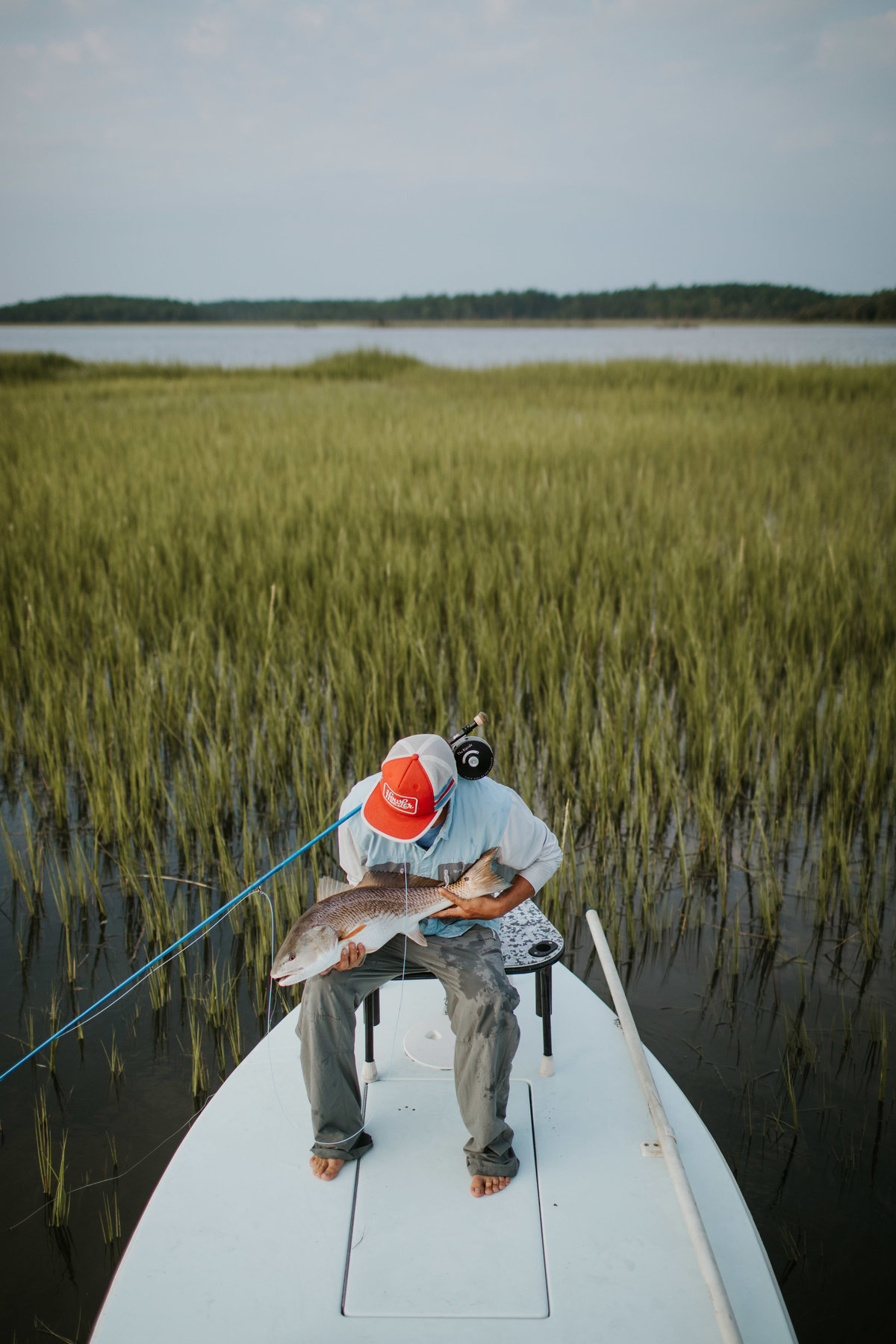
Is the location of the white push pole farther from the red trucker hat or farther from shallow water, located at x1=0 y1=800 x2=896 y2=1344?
the red trucker hat

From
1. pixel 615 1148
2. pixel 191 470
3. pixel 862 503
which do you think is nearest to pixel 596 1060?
pixel 615 1148

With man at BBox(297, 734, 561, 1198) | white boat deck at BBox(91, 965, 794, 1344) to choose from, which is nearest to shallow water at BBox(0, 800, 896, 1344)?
white boat deck at BBox(91, 965, 794, 1344)

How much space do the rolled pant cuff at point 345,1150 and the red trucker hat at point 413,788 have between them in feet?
1.86

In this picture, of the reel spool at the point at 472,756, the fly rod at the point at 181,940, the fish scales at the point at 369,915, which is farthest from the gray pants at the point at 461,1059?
the reel spool at the point at 472,756

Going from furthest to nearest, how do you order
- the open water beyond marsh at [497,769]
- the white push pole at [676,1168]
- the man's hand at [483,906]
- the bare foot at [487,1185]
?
the open water beyond marsh at [497,769]
the man's hand at [483,906]
the bare foot at [487,1185]
the white push pole at [676,1168]

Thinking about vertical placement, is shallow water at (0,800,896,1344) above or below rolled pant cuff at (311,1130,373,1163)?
below

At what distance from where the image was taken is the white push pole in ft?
4.01

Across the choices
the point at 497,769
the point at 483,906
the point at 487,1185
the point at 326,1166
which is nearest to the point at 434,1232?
the point at 487,1185

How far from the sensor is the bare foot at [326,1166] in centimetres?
152

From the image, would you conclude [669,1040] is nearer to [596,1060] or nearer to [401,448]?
[596,1060]

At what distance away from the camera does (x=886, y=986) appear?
7.72ft

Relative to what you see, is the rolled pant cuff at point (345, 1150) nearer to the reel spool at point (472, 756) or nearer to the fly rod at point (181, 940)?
the fly rod at point (181, 940)

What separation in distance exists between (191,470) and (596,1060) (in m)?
6.64

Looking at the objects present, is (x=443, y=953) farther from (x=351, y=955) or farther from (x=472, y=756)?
(x=472, y=756)
